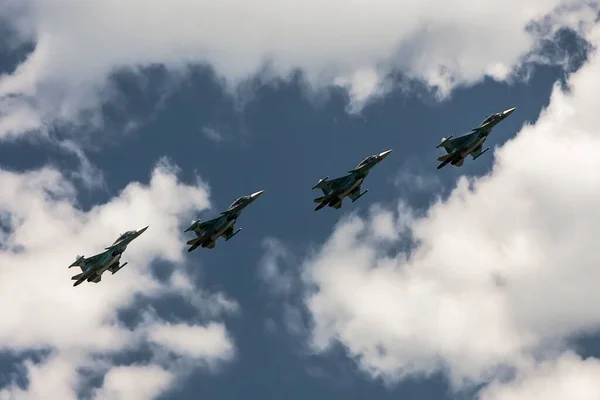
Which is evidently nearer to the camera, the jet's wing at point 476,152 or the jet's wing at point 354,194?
the jet's wing at point 354,194

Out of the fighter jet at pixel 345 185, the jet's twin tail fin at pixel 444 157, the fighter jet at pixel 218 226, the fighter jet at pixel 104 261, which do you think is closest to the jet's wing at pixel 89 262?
the fighter jet at pixel 104 261

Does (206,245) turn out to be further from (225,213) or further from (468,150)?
(468,150)

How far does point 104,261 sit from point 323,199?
4395 cm

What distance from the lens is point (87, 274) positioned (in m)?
147

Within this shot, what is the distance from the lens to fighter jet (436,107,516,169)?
147250 mm

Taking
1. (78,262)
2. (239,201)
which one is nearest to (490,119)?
(239,201)

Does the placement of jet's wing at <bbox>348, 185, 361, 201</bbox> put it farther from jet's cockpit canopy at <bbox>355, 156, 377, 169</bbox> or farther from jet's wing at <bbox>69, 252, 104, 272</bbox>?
jet's wing at <bbox>69, 252, 104, 272</bbox>

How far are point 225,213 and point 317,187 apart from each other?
18.4 m

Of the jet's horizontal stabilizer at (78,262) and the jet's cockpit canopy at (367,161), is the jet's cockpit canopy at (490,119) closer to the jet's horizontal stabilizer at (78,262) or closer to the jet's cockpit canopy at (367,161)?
the jet's cockpit canopy at (367,161)

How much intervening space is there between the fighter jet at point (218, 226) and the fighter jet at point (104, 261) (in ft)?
37.3

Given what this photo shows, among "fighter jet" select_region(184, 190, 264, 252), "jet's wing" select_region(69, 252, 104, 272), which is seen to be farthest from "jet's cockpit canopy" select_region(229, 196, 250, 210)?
"jet's wing" select_region(69, 252, 104, 272)

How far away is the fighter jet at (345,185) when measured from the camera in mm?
146250

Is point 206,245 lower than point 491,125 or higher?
lower

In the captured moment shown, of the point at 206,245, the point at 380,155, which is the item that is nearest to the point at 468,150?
the point at 380,155
